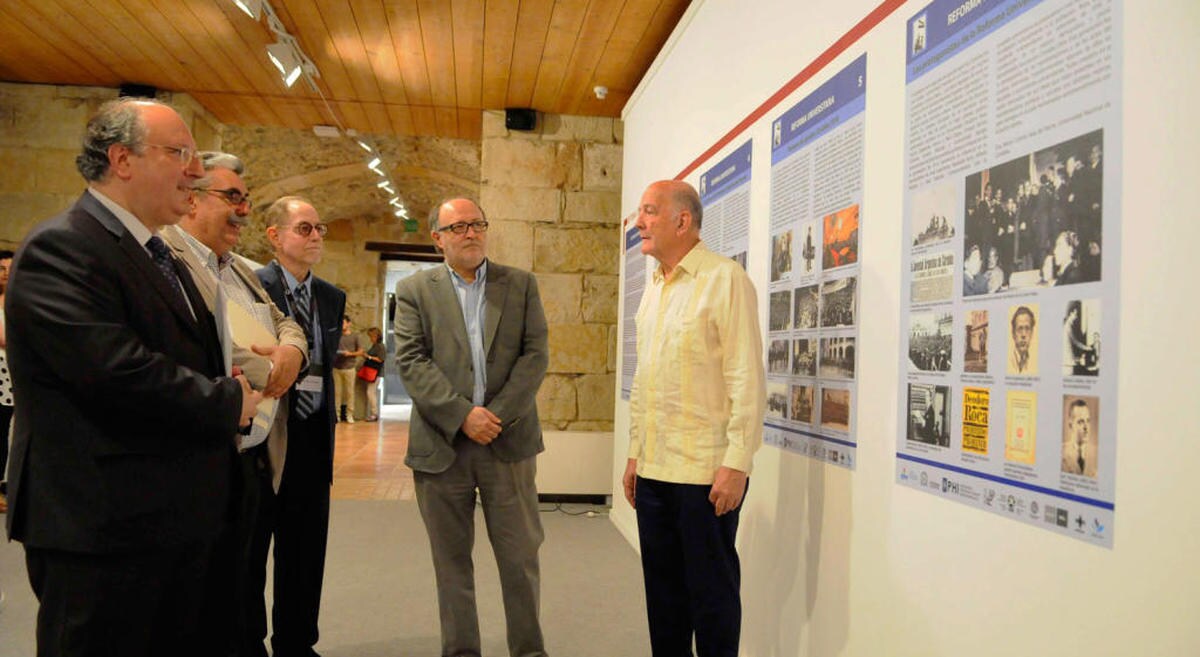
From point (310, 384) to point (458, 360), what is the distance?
51 centimetres

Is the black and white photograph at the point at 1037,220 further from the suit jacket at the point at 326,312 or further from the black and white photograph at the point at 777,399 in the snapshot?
the suit jacket at the point at 326,312

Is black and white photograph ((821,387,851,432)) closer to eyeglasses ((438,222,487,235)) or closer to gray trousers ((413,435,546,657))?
gray trousers ((413,435,546,657))

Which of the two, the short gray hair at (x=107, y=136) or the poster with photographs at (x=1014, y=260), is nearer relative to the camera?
the poster with photographs at (x=1014, y=260)

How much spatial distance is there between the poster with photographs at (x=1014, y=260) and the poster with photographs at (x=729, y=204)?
3.90 ft

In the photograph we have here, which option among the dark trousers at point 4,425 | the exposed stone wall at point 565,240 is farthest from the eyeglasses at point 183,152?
the exposed stone wall at point 565,240

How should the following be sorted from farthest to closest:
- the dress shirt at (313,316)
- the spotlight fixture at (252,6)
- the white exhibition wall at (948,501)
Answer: the spotlight fixture at (252,6), the dress shirt at (313,316), the white exhibition wall at (948,501)

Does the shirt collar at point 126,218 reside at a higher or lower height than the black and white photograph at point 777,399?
higher

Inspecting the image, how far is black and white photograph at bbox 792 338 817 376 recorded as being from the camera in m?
2.51

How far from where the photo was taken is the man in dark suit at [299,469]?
8.86 ft

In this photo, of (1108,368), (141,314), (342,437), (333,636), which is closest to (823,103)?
(1108,368)

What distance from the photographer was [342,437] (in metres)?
11.4

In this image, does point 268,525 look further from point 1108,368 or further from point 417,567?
point 1108,368

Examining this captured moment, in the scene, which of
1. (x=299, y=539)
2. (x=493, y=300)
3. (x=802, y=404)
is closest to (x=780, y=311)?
(x=802, y=404)

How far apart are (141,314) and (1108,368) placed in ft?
5.78
